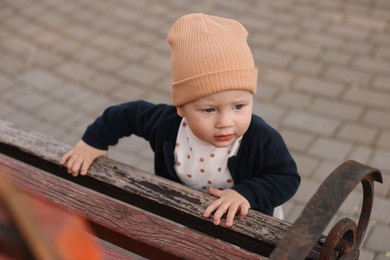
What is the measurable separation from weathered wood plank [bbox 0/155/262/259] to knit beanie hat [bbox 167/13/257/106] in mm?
435

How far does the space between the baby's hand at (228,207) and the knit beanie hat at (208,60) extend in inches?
13.8

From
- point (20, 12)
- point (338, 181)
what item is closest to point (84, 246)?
point (338, 181)

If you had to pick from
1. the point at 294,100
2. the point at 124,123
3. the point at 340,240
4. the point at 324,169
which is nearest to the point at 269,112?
the point at 294,100

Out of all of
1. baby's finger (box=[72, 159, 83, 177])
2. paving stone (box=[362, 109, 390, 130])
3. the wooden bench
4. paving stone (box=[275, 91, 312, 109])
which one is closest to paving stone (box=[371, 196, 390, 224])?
paving stone (box=[362, 109, 390, 130])

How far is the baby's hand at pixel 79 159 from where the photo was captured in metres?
2.18

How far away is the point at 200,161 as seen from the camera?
88.0 inches

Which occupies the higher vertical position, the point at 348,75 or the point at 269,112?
the point at 348,75

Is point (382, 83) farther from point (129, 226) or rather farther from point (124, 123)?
point (129, 226)

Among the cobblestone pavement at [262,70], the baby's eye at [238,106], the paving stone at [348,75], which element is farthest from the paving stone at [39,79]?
the baby's eye at [238,106]

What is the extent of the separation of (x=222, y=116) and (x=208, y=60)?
7.5 inches

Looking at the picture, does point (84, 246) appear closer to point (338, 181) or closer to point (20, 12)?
point (338, 181)

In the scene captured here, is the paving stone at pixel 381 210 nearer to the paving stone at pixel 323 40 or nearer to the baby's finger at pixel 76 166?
the baby's finger at pixel 76 166

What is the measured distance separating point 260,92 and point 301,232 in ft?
10.5

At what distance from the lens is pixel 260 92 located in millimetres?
4566
